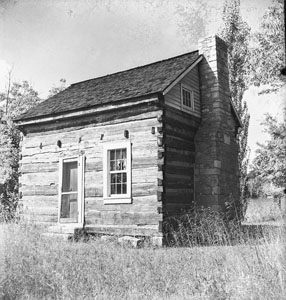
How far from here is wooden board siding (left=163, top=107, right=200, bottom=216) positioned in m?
11.6

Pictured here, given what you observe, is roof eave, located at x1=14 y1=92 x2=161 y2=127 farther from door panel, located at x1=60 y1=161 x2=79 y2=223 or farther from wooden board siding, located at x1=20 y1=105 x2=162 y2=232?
door panel, located at x1=60 y1=161 x2=79 y2=223

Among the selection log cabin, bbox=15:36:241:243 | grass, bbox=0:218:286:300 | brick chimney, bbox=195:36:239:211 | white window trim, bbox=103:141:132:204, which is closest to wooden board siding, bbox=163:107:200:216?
log cabin, bbox=15:36:241:243

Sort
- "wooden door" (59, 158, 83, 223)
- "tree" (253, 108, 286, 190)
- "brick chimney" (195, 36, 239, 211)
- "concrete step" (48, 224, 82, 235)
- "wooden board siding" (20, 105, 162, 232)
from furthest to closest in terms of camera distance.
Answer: "tree" (253, 108, 286, 190), "wooden door" (59, 158, 83, 223), "brick chimney" (195, 36, 239, 211), "concrete step" (48, 224, 82, 235), "wooden board siding" (20, 105, 162, 232)

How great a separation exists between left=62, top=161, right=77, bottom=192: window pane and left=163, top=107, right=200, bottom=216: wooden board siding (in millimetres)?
3938

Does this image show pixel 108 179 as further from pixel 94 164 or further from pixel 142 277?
pixel 142 277

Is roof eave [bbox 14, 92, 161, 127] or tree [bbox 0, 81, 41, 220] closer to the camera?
roof eave [bbox 14, 92, 161, 127]

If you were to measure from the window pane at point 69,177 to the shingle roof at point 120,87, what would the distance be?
1.99 m

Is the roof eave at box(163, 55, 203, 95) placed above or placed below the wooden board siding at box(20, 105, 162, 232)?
above

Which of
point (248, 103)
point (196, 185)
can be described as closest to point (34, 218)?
point (196, 185)

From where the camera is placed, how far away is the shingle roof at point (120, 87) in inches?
488

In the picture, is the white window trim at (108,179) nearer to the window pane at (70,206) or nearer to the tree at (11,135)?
the window pane at (70,206)

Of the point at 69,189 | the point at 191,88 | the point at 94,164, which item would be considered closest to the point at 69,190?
the point at 69,189

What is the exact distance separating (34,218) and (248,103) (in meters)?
13.4

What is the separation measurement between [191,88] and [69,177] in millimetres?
5516
